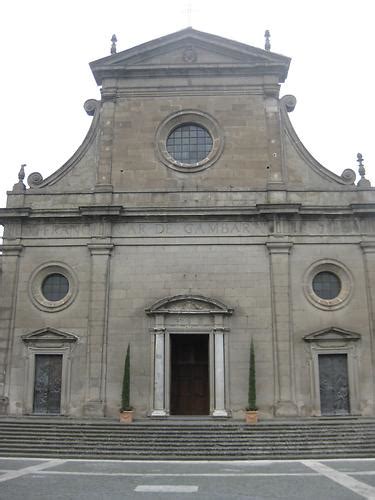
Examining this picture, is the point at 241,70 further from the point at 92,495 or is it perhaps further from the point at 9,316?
the point at 92,495

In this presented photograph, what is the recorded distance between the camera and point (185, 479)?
43.1 feet

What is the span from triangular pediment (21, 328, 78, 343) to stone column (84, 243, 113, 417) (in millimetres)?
817

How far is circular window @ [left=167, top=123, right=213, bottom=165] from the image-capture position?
2455 centimetres

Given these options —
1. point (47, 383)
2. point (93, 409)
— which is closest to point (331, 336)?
point (93, 409)

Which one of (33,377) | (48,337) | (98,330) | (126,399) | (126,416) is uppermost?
(98,330)

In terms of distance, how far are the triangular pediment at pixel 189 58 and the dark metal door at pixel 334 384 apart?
495 inches

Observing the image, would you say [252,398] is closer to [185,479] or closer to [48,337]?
[185,479]

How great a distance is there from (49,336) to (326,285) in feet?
37.3

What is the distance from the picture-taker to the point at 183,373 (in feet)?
74.6

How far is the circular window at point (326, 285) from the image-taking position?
893 inches

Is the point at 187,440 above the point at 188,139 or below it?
below

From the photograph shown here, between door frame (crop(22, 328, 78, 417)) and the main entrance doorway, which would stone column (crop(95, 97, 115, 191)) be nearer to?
door frame (crop(22, 328, 78, 417))

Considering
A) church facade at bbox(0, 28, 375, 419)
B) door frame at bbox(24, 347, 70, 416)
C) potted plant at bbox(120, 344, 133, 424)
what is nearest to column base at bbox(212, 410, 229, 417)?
church facade at bbox(0, 28, 375, 419)

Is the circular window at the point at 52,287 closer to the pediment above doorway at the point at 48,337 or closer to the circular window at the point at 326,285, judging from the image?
the pediment above doorway at the point at 48,337
